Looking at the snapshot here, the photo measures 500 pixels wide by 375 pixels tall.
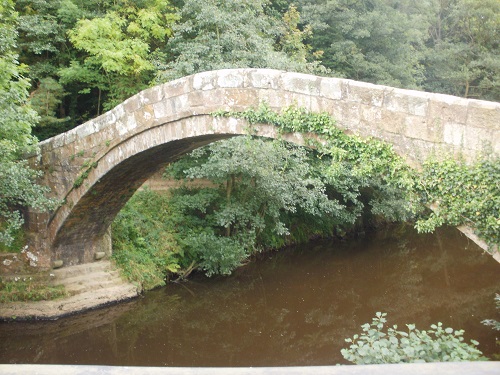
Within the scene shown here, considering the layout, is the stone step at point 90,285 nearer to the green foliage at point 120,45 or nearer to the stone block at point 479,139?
the green foliage at point 120,45

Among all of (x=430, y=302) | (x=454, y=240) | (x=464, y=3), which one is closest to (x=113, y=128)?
(x=430, y=302)

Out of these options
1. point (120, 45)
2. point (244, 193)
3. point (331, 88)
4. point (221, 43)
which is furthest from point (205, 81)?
point (120, 45)

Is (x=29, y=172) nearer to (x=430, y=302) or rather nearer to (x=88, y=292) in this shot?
(x=88, y=292)

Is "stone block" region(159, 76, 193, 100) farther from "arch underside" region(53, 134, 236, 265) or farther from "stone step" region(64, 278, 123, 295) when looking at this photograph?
"stone step" region(64, 278, 123, 295)

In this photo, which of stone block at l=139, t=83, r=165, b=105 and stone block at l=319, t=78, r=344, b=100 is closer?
stone block at l=319, t=78, r=344, b=100

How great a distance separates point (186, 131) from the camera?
22.0 feet

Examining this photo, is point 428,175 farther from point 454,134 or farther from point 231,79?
point 231,79

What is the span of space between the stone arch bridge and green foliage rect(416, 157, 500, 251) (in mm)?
152

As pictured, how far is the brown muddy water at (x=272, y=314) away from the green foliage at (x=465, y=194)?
343 cm

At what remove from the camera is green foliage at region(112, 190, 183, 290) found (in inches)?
397

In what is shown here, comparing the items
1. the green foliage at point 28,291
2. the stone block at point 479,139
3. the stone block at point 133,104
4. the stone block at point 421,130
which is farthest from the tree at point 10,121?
the stone block at point 479,139

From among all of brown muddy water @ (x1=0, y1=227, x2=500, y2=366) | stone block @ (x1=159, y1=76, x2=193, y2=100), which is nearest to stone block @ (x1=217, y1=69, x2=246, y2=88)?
stone block @ (x1=159, y1=76, x2=193, y2=100)

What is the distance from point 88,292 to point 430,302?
6.69 metres

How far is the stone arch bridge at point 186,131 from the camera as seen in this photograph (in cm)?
442
